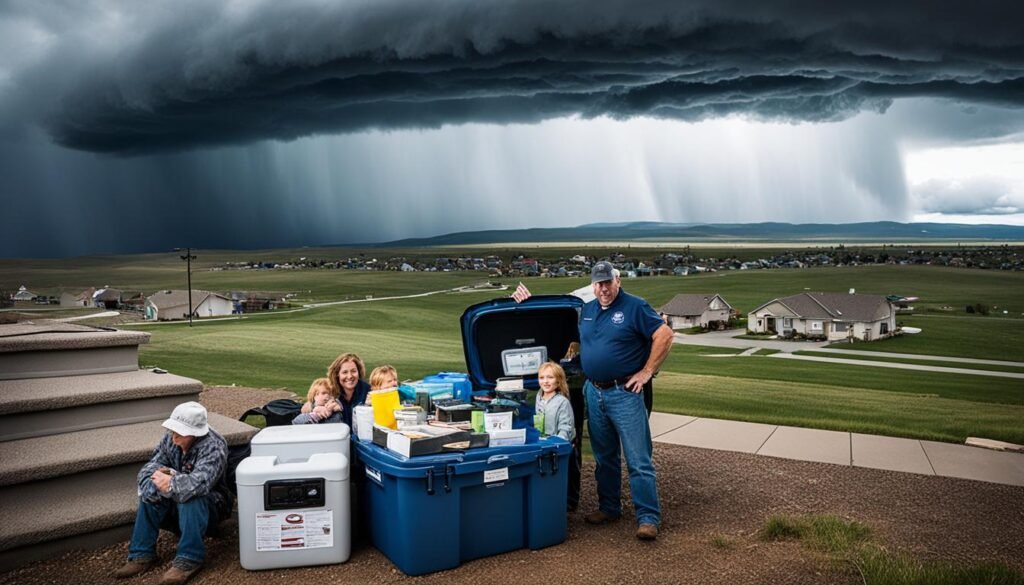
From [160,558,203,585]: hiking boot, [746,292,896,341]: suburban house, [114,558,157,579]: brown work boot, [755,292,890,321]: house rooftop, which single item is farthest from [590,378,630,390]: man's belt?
[755,292,890,321]: house rooftop

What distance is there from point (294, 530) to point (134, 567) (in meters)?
1.28

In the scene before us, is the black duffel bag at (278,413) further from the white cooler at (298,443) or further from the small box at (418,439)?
the small box at (418,439)

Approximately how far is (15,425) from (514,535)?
470cm

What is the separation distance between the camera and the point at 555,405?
6.69 meters

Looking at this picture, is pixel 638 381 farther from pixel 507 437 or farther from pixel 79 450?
pixel 79 450

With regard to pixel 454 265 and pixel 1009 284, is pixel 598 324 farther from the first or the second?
pixel 454 265

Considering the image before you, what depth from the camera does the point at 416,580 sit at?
5.57m

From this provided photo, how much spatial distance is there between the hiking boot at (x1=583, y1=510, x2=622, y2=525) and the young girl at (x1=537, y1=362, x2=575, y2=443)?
2.64 ft

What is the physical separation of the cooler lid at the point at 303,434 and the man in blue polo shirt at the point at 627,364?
222cm

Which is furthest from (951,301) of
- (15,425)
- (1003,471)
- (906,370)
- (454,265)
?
(454,265)

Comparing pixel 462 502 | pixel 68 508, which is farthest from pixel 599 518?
pixel 68 508

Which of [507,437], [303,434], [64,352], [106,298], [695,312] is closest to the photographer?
[507,437]

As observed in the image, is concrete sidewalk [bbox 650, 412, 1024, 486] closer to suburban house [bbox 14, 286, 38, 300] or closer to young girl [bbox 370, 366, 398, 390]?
young girl [bbox 370, 366, 398, 390]

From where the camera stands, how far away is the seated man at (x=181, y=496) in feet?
18.8
